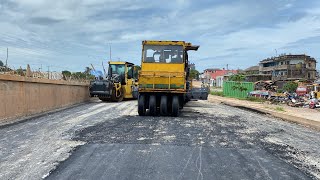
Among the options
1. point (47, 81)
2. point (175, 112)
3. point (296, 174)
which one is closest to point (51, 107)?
point (47, 81)

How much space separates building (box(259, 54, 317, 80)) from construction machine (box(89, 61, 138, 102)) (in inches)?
1985

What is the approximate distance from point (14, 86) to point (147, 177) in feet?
32.8

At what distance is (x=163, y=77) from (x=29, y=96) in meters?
5.93

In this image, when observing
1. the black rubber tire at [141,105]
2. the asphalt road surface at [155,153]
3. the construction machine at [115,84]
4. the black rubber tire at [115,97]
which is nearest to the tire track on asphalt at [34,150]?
the asphalt road surface at [155,153]

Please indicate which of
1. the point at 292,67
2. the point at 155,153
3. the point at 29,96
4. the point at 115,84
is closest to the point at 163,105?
the point at 29,96

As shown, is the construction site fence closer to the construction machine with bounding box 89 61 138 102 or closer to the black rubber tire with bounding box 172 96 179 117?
the construction machine with bounding box 89 61 138 102

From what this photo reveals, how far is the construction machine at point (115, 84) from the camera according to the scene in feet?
82.8

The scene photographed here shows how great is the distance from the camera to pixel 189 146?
834 cm

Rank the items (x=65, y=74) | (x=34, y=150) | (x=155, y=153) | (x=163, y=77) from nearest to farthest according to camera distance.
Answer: (x=155, y=153)
(x=34, y=150)
(x=163, y=77)
(x=65, y=74)

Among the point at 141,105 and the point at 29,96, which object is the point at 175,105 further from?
the point at 29,96

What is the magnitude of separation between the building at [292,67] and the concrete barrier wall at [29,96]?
5827cm

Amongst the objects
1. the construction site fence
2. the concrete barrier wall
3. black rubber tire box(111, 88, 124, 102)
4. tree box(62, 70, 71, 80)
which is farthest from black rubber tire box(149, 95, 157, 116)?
the construction site fence

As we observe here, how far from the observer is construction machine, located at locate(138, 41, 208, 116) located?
15477 mm

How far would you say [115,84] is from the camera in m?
26.2
